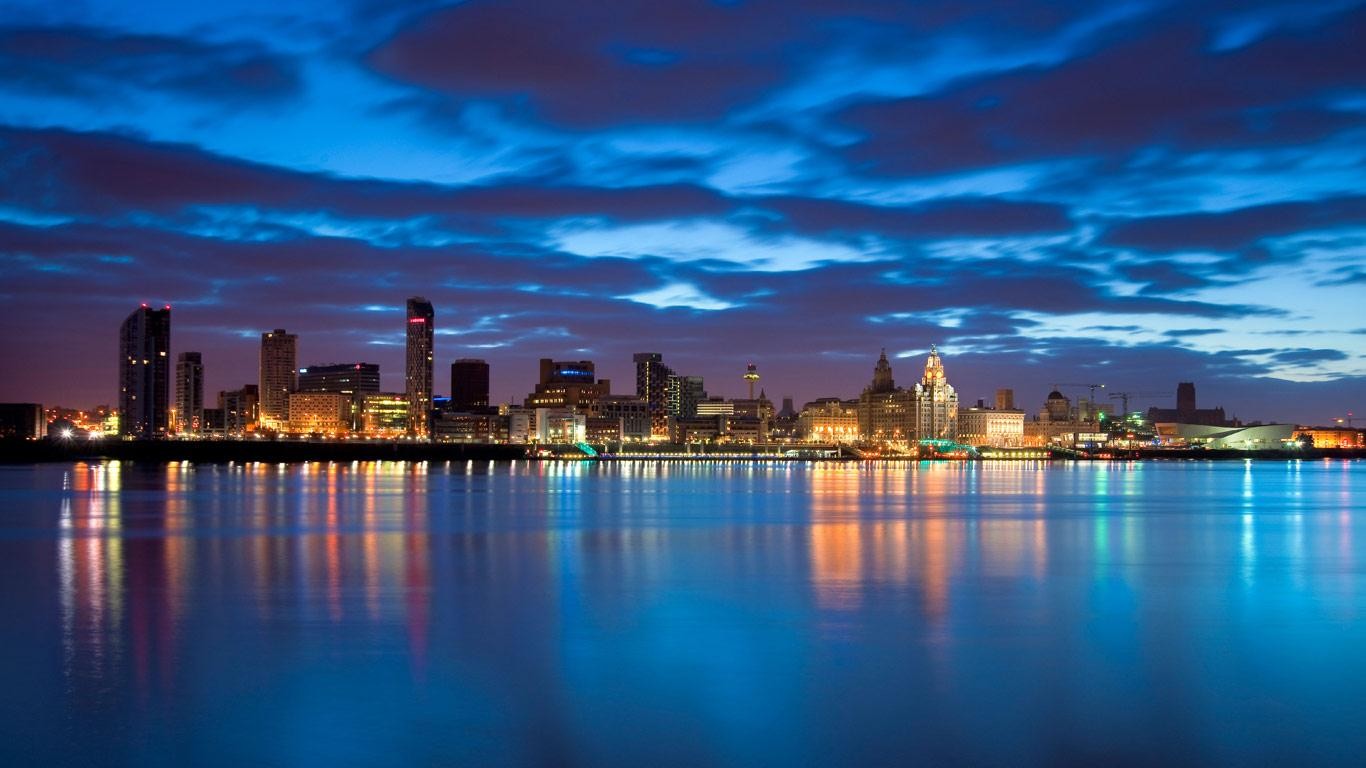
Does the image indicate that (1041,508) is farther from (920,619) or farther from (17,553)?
(17,553)

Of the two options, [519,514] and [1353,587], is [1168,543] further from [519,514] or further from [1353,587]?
[519,514]

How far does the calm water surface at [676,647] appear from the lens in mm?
14344

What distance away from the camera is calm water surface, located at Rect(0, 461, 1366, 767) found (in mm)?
14344

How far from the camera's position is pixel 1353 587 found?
2864 centimetres

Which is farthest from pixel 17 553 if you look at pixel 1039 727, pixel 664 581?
pixel 1039 727

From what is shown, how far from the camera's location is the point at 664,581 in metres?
28.9

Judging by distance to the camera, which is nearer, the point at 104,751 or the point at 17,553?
the point at 104,751

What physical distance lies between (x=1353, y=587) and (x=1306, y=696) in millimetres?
13870

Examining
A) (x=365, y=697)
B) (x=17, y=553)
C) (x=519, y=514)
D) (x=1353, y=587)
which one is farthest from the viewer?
(x=519, y=514)

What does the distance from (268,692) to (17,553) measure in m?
22.9

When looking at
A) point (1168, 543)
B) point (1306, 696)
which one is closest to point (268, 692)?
point (1306, 696)

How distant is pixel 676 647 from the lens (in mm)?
20172

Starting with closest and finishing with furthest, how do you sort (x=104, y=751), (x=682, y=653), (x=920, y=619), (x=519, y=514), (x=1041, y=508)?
1. (x=104, y=751)
2. (x=682, y=653)
3. (x=920, y=619)
4. (x=519, y=514)
5. (x=1041, y=508)

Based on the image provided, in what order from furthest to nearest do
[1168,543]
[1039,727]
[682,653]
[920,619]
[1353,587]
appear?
1. [1168,543]
2. [1353,587]
3. [920,619]
4. [682,653]
5. [1039,727]
